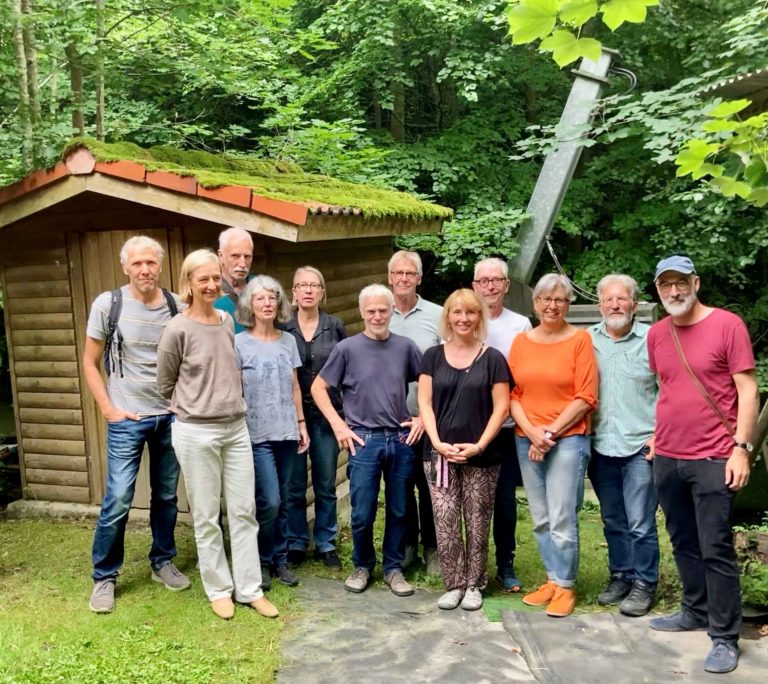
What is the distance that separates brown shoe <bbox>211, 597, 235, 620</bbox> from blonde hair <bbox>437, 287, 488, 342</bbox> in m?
1.82

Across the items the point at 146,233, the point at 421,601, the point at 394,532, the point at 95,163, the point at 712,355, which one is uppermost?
the point at 95,163

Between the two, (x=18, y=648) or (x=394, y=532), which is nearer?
(x=18, y=648)

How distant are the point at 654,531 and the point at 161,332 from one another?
2.85 meters

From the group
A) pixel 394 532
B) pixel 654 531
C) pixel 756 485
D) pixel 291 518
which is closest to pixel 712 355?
pixel 654 531

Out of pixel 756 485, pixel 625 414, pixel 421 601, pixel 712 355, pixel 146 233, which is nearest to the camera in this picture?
pixel 712 355

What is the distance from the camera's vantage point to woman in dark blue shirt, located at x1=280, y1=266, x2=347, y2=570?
14.3ft

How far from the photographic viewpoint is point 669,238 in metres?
11.5

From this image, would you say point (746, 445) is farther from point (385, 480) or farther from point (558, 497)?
point (385, 480)

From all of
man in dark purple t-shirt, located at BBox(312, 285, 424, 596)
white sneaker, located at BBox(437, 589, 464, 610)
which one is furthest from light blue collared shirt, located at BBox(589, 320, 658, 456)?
white sneaker, located at BBox(437, 589, 464, 610)

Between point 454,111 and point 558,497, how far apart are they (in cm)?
1087

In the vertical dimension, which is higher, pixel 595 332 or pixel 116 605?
pixel 595 332

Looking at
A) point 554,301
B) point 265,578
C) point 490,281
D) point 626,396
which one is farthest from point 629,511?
point 265,578

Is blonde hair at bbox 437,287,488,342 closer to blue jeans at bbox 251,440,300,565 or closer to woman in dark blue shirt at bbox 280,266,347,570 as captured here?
woman in dark blue shirt at bbox 280,266,347,570

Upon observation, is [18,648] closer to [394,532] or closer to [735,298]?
[394,532]
